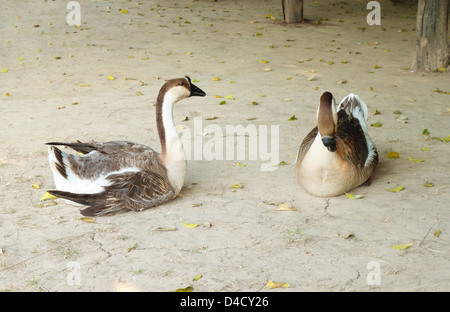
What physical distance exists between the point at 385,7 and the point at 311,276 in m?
13.4

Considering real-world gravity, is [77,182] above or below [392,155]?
above

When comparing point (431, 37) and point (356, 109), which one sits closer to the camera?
point (356, 109)

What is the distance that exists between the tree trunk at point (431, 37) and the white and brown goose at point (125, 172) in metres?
5.71

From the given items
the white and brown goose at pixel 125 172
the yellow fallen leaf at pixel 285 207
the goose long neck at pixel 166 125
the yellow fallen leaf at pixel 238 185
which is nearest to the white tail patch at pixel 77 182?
the white and brown goose at pixel 125 172

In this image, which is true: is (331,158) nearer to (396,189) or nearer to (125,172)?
(396,189)

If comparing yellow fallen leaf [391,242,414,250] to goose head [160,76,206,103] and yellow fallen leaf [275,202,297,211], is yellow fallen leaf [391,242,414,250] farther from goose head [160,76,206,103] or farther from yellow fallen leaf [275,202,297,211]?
goose head [160,76,206,103]

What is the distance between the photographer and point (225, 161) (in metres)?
6.20

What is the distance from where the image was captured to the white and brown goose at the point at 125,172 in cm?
488

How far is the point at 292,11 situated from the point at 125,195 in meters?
9.72

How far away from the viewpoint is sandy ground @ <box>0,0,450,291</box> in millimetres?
4055

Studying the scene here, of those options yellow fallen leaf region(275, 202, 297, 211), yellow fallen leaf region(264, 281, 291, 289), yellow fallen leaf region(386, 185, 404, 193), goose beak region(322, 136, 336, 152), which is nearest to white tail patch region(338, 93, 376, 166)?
yellow fallen leaf region(386, 185, 404, 193)

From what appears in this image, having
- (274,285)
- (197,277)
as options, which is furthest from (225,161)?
(274,285)

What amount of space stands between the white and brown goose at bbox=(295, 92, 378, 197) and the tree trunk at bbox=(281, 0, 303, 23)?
8393 millimetres

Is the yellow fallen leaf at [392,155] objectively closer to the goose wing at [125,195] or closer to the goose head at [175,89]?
the goose head at [175,89]
